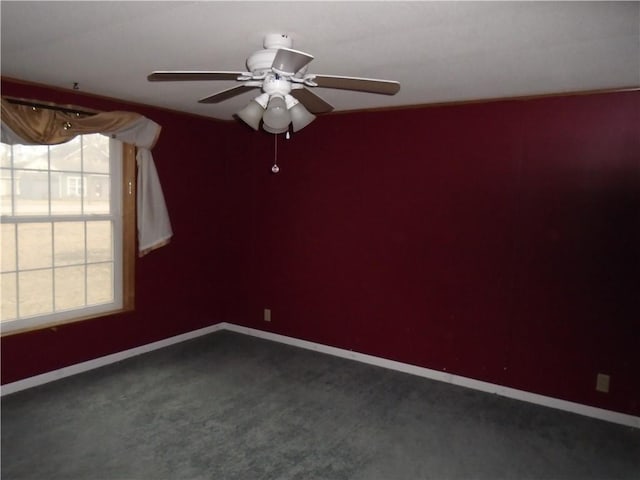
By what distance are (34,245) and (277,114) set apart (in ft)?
8.15

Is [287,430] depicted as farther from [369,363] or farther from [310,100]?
[310,100]

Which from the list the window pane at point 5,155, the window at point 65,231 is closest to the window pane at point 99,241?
the window at point 65,231

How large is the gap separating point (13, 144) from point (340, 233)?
2.63 metres

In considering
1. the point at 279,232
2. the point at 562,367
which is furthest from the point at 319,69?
the point at 562,367

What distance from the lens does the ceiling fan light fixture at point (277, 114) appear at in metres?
2.12

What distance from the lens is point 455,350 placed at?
149 inches

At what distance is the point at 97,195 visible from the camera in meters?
3.92

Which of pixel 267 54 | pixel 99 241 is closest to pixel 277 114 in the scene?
pixel 267 54

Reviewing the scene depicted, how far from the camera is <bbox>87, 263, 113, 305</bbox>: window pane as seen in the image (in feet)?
12.9

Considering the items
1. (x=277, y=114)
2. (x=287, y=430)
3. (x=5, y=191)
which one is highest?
(x=277, y=114)

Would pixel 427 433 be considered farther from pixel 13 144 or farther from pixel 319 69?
pixel 13 144

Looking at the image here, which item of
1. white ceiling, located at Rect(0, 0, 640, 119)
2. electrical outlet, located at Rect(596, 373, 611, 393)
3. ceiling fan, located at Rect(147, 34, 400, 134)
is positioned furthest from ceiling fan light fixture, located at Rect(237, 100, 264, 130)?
electrical outlet, located at Rect(596, 373, 611, 393)

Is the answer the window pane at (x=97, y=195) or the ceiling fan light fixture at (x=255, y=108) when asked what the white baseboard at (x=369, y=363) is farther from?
the ceiling fan light fixture at (x=255, y=108)

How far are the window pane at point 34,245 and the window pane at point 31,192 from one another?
0.37ft
